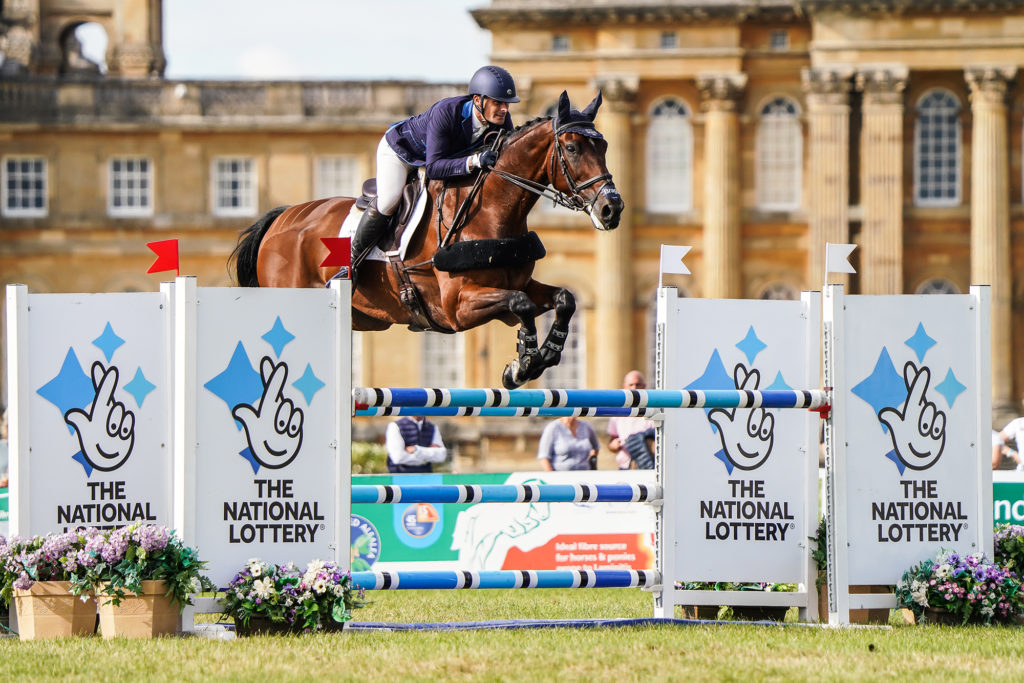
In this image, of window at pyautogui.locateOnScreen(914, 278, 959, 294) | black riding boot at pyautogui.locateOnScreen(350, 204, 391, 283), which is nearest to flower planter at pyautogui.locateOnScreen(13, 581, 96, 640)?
black riding boot at pyautogui.locateOnScreen(350, 204, 391, 283)

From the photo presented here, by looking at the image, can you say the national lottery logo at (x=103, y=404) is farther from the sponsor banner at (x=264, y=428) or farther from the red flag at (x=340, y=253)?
the red flag at (x=340, y=253)

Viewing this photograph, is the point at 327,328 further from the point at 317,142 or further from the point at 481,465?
the point at 317,142

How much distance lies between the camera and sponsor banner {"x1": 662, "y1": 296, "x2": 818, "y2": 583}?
10188mm

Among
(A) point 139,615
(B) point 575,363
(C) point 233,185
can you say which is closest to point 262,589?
(A) point 139,615

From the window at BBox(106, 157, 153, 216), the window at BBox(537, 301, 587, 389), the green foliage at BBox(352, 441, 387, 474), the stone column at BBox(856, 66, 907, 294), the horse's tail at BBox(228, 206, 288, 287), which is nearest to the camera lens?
the horse's tail at BBox(228, 206, 288, 287)

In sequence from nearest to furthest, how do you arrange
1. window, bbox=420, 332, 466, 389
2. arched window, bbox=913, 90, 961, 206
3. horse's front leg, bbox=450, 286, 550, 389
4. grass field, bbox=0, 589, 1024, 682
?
grass field, bbox=0, 589, 1024, 682, horse's front leg, bbox=450, 286, 550, 389, arched window, bbox=913, 90, 961, 206, window, bbox=420, 332, 466, 389

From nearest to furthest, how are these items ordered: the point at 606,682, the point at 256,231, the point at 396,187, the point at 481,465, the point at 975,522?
the point at 606,682, the point at 975,522, the point at 396,187, the point at 256,231, the point at 481,465

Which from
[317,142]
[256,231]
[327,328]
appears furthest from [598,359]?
[327,328]

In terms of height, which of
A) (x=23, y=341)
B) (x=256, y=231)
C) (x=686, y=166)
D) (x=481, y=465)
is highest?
(x=686, y=166)

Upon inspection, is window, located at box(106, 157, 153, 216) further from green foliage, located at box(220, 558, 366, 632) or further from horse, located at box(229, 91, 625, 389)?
green foliage, located at box(220, 558, 366, 632)

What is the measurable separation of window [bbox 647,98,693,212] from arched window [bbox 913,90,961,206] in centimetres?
518

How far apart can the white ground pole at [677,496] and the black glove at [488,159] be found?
1.24m

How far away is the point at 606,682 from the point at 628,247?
32446mm

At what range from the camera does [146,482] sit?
936 cm
